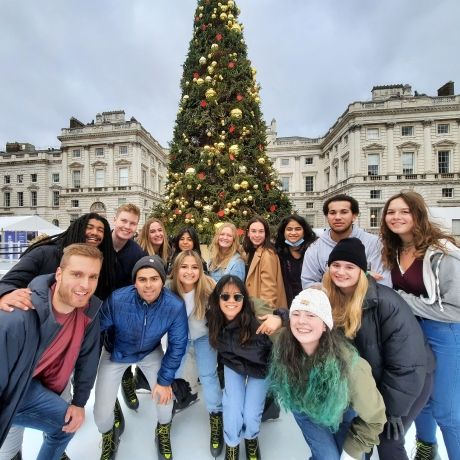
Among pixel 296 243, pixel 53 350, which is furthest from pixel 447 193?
pixel 53 350

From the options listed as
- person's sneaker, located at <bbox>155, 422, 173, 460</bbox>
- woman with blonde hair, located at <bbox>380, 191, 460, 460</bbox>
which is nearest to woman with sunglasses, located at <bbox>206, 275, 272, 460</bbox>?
person's sneaker, located at <bbox>155, 422, 173, 460</bbox>

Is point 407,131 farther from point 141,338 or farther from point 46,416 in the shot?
point 46,416

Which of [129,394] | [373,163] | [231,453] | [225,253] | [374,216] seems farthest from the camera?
[373,163]

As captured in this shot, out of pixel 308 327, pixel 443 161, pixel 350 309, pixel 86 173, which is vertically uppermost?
pixel 86 173

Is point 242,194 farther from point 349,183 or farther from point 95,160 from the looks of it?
point 95,160

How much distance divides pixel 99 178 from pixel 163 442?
1519 inches

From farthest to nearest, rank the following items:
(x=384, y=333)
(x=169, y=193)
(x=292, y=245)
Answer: (x=169, y=193) → (x=292, y=245) → (x=384, y=333)

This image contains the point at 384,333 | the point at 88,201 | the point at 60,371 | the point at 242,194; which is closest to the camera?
the point at 384,333

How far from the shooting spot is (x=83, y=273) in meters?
1.64

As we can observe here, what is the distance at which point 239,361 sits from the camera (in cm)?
211

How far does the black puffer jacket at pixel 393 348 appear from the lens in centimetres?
155

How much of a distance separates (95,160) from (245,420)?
39.5m

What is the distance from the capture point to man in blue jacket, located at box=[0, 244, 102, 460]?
4.79ft

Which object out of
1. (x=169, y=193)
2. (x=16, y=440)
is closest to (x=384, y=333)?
(x=16, y=440)
